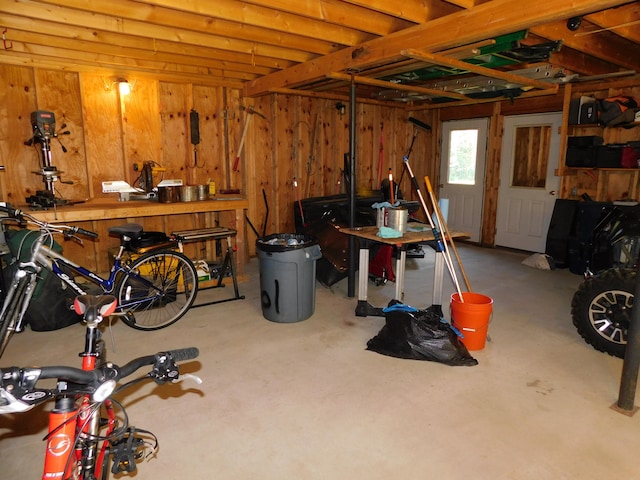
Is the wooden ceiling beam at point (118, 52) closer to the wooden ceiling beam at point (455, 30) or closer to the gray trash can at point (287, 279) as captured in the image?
the wooden ceiling beam at point (455, 30)

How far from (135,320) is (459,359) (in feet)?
8.90

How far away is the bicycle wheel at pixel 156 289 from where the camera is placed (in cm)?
361

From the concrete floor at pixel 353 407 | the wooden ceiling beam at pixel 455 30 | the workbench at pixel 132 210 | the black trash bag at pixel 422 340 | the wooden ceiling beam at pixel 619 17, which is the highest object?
the wooden ceiling beam at pixel 619 17

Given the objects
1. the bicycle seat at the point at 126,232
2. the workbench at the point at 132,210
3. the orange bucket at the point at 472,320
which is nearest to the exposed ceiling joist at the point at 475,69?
the orange bucket at the point at 472,320

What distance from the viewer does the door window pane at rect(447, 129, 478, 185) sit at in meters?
7.21

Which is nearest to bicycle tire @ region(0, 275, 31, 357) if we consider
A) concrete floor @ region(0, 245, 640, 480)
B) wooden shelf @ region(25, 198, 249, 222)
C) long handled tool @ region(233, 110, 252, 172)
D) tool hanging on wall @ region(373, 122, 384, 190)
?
concrete floor @ region(0, 245, 640, 480)

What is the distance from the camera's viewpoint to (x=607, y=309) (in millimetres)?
3240

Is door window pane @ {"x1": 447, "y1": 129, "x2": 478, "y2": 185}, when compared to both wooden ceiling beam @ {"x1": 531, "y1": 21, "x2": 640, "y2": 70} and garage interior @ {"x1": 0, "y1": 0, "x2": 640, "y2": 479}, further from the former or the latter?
wooden ceiling beam @ {"x1": 531, "y1": 21, "x2": 640, "y2": 70}

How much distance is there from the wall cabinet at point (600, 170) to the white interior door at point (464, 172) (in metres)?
1.39

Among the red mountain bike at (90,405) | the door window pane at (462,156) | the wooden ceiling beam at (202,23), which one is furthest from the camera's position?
the door window pane at (462,156)

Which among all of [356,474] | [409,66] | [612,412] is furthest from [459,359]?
[409,66]

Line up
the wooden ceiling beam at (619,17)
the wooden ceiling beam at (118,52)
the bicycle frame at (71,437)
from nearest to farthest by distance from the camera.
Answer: the bicycle frame at (71,437), the wooden ceiling beam at (619,17), the wooden ceiling beam at (118,52)

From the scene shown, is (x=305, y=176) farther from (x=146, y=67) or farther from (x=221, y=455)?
(x=221, y=455)

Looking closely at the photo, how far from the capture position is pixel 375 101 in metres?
6.62
